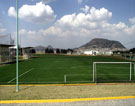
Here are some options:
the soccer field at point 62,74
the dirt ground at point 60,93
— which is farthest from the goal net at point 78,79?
the dirt ground at point 60,93

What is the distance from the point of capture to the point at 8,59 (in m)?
28.9

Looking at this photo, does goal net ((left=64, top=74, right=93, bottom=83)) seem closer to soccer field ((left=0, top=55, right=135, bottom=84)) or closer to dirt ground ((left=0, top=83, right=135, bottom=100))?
soccer field ((left=0, top=55, right=135, bottom=84))

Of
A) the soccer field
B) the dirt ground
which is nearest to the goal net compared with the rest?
the soccer field

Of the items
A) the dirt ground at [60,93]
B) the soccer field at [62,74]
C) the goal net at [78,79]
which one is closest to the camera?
the dirt ground at [60,93]

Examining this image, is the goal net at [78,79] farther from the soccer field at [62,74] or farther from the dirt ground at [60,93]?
the dirt ground at [60,93]

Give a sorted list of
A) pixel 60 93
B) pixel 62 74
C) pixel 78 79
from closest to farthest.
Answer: pixel 60 93 < pixel 78 79 < pixel 62 74

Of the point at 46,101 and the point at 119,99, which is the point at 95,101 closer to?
the point at 119,99

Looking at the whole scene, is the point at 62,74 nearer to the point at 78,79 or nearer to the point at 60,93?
the point at 78,79

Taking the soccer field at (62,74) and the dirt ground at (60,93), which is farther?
the soccer field at (62,74)

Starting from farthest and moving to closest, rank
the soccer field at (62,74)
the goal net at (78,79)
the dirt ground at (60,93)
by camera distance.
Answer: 1. the soccer field at (62,74)
2. the goal net at (78,79)
3. the dirt ground at (60,93)

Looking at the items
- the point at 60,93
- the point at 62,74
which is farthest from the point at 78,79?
the point at 60,93

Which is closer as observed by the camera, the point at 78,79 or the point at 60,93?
the point at 60,93

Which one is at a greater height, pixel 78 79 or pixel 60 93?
pixel 60 93

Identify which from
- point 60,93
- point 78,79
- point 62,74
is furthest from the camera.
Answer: point 62,74
